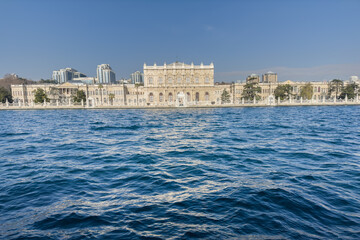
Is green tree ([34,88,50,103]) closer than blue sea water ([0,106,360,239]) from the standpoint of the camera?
No

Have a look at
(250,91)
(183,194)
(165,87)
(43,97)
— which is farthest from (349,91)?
(43,97)

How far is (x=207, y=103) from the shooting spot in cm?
5541

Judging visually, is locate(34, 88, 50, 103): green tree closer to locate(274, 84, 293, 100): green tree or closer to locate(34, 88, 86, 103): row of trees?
locate(34, 88, 86, 103): row of trees

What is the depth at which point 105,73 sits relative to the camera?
5497 inches

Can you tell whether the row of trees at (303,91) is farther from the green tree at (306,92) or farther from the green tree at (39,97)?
the green tree at (39,97)

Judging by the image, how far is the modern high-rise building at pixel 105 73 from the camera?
13955 cm

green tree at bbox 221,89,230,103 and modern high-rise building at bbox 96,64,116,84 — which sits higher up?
modern high-rise building at bbox 96,64,116,84

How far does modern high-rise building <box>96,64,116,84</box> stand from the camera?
140 meters

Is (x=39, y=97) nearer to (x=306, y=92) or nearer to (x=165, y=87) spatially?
(x=165, y=87)

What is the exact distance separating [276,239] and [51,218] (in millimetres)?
3777

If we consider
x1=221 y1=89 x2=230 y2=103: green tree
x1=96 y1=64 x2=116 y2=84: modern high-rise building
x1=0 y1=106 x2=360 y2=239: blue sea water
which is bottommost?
x1=0 y1=106 x2=360 y2=239: blue sea water

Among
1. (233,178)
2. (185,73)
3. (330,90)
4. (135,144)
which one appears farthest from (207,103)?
(233,178)

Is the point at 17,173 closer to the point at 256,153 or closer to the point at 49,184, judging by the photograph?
the point at 49,184

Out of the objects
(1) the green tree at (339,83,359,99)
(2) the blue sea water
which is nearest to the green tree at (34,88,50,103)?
(2) the blue sea water
